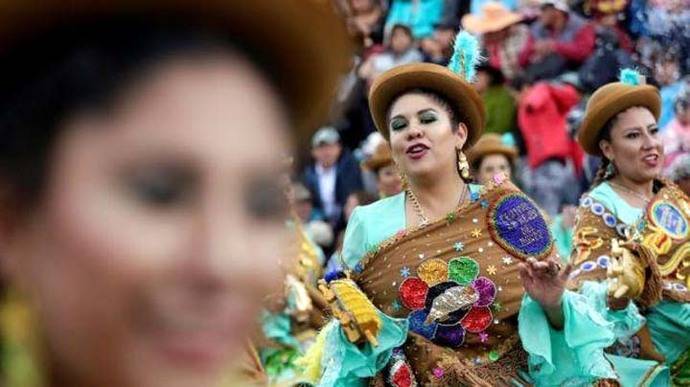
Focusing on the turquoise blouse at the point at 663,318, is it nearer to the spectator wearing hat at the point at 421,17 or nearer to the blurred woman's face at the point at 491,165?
the blurred woman's face at the point at 491,165

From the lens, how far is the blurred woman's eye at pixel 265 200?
57.2 inches

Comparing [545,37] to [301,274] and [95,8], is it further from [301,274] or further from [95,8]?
[95,8]

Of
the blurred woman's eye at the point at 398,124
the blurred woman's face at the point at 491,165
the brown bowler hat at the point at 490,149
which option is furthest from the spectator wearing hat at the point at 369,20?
the blurred woman's eye at the point at 398,124

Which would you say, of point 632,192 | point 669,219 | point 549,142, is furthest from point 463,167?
point 549,142

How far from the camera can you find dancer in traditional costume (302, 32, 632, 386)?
504 cm

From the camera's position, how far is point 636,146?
6.86 m

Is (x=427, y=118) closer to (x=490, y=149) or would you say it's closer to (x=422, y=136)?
(x=422, y=136)

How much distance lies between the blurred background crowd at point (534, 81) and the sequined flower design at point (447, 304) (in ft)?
15.7

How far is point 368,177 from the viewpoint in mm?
12141

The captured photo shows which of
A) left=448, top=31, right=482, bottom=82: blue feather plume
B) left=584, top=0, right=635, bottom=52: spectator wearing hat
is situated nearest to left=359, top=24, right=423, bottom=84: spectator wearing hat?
left=584, top=0, right=635, bottom=52: spectator wearing hat

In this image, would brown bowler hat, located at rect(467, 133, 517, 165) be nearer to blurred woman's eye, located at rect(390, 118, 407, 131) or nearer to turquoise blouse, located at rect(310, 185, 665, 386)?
blurred woman's eye, located at rect(390, 118, 407, 131)

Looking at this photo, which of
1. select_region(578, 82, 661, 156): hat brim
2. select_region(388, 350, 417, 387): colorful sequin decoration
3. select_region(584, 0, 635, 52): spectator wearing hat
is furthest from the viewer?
select_region(584, 0, 635, 52): spectator wearing hat

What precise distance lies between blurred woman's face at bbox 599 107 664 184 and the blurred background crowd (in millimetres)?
3006

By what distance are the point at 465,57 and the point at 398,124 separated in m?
0.43
